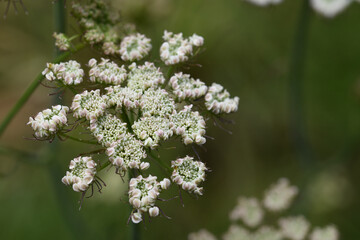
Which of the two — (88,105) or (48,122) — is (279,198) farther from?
(48,122)

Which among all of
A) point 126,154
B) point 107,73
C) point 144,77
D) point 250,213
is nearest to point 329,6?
point 250,213

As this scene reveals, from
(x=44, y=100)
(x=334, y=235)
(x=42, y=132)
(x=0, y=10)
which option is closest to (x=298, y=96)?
(x=334, y=235)

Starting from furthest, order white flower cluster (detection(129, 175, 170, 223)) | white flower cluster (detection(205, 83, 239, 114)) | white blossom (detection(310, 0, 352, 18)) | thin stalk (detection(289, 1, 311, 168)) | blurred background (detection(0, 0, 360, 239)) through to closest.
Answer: blurred background (detection(0, 0, 360, 239)) → thin stalk (detection(289, 1, 311, 168)) → white blossom (detection(310, 0, 352, 18)) → white flower cluster (detection(205, 83, 239, 114)) → white flower cluster (detection(129, 175, 170, 223))

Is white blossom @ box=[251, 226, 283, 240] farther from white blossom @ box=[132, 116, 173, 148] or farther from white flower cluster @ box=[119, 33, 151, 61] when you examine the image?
white flower cluster @ box=[119, 33, 151, 61]

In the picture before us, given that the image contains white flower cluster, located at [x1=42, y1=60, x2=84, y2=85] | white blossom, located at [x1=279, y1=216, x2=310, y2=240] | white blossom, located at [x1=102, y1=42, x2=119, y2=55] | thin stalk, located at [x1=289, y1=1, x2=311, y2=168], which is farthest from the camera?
thin stalk, located at [x1=289, y1=1, x2=311, y2=168]

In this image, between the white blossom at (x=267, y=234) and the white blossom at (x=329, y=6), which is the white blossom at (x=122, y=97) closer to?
the white blossom at (x=267, y=234)

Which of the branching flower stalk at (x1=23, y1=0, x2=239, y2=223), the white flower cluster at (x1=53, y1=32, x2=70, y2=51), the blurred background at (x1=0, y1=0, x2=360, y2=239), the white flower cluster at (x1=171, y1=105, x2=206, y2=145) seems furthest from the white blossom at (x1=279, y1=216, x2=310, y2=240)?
the white flower cluster at (x1=53, y1=32, x2=70, y2=51)

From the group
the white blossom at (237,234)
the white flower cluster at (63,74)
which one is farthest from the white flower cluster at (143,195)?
the white blossom at (237,234)

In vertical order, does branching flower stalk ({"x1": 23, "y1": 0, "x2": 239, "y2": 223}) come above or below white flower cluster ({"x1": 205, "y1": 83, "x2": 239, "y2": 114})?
below

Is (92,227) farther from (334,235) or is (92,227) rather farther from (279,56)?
(279,56)
